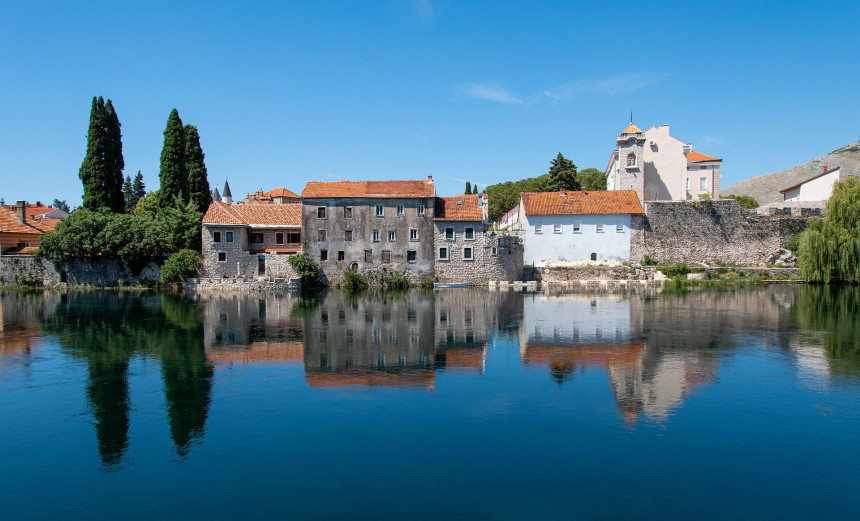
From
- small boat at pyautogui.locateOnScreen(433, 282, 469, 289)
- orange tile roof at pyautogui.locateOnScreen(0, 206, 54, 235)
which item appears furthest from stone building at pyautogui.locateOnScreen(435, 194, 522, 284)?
orange tile roof at pyautogui.locateOnScreen(0, 206, 54, 235)

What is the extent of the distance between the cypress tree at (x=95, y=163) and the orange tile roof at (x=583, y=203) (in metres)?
34.4

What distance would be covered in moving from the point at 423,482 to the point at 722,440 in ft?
18.8

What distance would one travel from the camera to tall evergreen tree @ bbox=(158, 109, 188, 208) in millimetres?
48062

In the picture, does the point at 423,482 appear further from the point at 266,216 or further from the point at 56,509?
the point at 266,216

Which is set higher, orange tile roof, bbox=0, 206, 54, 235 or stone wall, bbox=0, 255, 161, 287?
orange tile roof, bbox=0, 206, 54, 235

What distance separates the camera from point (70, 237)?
1666 inches

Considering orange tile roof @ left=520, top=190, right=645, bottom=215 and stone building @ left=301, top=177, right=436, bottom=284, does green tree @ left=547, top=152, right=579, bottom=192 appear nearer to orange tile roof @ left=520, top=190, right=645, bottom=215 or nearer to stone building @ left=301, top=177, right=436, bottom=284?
orange tile roof @ left=520, top=190, right=645, bottom=215

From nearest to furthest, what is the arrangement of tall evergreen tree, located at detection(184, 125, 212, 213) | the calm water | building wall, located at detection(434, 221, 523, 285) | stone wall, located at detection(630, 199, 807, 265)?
the calm water → building wall, located at detection(434, 221, 523, 285) → stone wall, located at detection(630, 199, 807, 265) → tall evergreen tree, located at detection(184, 125, 212, 213)

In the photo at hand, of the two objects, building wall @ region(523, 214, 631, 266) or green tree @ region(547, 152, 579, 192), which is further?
green tree @ region(547, 152, 579, 192)

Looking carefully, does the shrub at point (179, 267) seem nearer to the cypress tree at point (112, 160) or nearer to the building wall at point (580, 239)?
the cypress tree at point (112, 160)

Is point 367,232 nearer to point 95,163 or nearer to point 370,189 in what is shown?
point 370,189

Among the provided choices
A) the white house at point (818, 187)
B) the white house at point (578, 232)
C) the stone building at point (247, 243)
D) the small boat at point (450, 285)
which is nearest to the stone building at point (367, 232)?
the small boat at point (450, 285)

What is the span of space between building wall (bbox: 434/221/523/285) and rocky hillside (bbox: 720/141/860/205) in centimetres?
6858

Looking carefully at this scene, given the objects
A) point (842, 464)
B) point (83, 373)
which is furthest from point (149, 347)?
point (842, 464)
